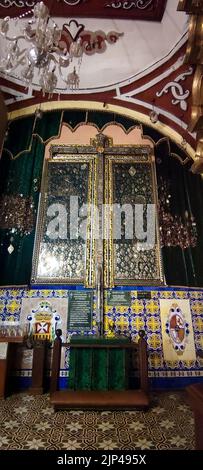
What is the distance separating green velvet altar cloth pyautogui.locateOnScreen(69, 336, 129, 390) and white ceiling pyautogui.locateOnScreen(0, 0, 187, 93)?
416cm

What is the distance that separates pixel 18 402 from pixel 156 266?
8.24 ft

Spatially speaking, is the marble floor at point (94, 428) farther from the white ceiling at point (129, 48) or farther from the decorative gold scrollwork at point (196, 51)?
the white ceiling at point (129, 48)

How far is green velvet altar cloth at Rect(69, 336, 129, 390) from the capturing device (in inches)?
122

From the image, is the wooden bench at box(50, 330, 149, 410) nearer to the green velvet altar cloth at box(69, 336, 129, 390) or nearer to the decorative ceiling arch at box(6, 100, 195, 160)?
the green velvet altar cloth at box(69, 336, 129, 390)

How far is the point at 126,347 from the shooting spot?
319 cm

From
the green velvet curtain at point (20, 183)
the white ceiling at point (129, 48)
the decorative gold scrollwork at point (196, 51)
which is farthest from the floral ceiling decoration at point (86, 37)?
the decorative gold scrollwork at point (196, 51)

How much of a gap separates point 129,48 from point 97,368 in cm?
460

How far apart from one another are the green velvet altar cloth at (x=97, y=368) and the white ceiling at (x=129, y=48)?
4.16 m

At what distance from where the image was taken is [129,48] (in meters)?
4.48

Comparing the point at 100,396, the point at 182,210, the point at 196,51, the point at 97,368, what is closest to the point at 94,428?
the point at 100,396

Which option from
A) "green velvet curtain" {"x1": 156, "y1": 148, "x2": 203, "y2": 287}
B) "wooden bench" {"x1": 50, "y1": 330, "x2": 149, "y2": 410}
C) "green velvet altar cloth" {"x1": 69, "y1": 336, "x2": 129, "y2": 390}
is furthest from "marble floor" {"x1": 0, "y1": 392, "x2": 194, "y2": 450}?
"green velvet curtain" {"x1": 156, "y1": 148, "x2": 203, "y2": 287}

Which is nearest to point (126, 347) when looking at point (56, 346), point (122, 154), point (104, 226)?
point (56, 346)

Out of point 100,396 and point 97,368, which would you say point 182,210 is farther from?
point 100,396

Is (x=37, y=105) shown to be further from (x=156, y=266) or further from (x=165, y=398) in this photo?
(x=165, y=398)
